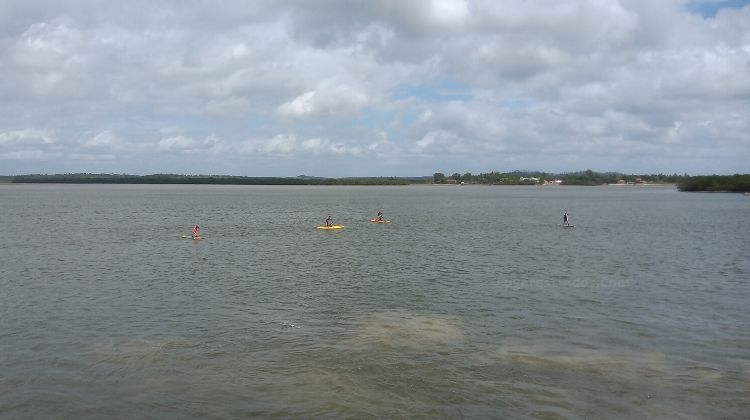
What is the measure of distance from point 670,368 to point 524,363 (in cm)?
418

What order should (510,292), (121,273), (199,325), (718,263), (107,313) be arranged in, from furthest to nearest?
1. (718,263)
2. (121,273)
3. (510,292)
4. (107,313)
5. (199,325)

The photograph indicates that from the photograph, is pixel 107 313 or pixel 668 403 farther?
pixel 107 313

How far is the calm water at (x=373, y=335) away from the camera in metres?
14.3

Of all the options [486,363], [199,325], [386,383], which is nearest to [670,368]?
[486,363]

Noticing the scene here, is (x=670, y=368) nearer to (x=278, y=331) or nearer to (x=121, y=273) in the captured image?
(x=278, y=331)

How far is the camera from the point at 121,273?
32.9m

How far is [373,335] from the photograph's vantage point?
1973 cm

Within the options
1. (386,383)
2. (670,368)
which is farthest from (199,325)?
(670,368)

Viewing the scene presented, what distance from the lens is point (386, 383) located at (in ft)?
50.3

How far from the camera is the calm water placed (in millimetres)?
14266

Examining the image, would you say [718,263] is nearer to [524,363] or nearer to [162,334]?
[524,363]

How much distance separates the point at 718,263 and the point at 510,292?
19.4 m

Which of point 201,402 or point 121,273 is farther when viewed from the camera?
point 121,273

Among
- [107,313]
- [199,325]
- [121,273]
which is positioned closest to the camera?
[199,325]
